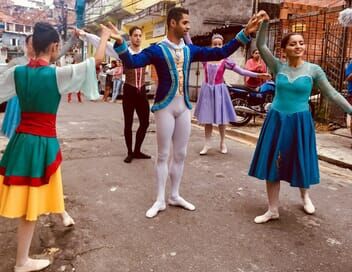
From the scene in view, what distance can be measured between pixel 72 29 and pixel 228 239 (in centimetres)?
221

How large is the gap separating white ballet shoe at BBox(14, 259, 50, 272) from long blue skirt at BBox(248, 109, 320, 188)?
2.10 meters

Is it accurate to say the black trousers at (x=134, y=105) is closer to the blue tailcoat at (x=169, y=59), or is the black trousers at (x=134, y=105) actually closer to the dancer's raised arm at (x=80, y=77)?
the blue tailcoat at (x=169, y=59)

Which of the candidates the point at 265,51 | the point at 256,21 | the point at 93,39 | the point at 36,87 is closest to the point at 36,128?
the point at 36,87

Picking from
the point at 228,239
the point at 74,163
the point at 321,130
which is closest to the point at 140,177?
the point at 74,163

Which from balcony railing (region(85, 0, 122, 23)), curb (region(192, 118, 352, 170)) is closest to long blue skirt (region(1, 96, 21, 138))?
curb (region(192, 118, 352, 170))

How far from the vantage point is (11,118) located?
14.9ft

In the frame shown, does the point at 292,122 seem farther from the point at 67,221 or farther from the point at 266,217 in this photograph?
the point at 67,221

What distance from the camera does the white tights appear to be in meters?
3.92

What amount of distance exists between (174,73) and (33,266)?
206 cm

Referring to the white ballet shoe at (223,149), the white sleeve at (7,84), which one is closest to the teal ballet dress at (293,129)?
the white sleeve at (7,84)

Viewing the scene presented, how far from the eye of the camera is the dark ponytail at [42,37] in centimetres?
274

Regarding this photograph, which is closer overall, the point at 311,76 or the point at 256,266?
the point at 256,266

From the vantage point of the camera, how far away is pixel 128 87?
6152 mm

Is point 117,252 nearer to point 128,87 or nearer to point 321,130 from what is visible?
point 128,87
